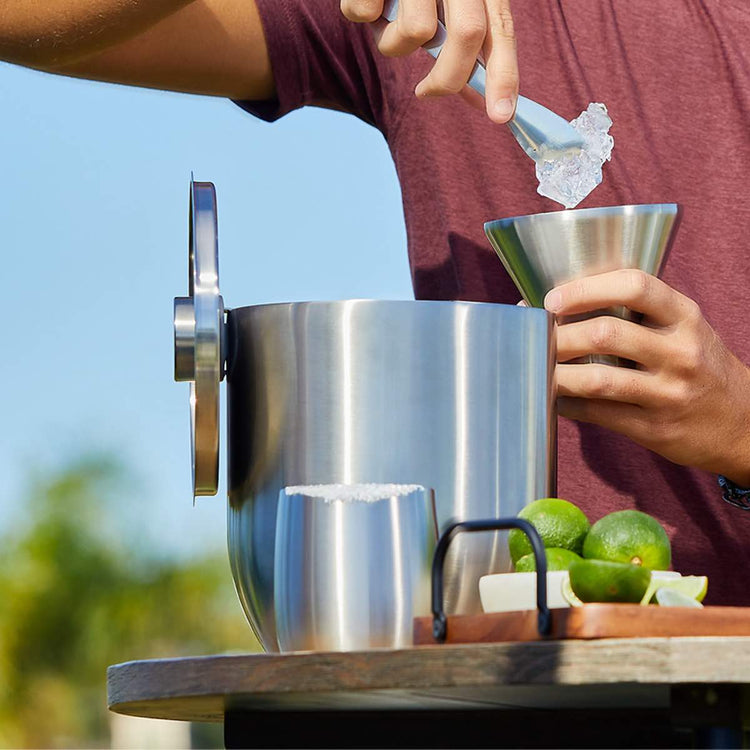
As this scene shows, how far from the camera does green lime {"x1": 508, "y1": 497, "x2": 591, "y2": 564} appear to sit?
1.35 meters

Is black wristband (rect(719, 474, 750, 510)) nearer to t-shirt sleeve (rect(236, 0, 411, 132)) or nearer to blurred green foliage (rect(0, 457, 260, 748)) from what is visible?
t-shirt sleeve (rect(236, 0, 411, 132))

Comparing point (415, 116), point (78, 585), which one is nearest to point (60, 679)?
point (78, 585)

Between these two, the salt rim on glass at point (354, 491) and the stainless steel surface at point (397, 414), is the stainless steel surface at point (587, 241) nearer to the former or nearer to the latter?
the stainless steel surface at point (397, 414)

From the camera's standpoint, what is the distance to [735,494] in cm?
188

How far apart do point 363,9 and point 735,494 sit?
2.61 ft

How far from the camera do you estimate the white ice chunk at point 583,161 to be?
1658 millimetres

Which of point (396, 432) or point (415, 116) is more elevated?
point (415, 116)

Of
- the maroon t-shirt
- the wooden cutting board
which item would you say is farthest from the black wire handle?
the maroon t-shirt

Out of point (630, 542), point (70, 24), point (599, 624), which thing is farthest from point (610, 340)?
point (70, 24)

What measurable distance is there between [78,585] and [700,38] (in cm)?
1930

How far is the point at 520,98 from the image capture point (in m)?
1.67

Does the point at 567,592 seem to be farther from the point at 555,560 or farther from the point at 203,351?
the point at 203,351

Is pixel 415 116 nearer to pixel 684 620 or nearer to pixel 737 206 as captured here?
pixel 737 206

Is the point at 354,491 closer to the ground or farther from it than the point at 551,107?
closer to the ground
